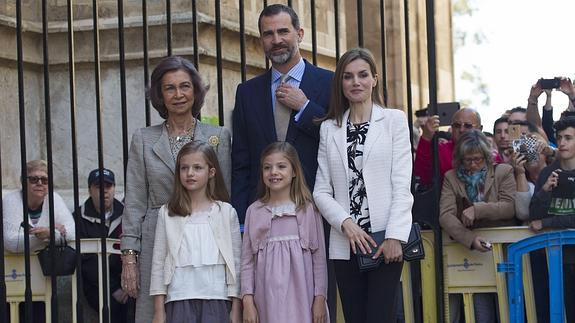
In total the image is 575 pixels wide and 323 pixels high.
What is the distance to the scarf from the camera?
24.1 ft

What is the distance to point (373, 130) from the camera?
558 cm

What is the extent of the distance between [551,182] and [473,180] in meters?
0.70

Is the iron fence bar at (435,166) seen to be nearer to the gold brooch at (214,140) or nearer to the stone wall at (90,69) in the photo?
the gold brooch at (214,140)

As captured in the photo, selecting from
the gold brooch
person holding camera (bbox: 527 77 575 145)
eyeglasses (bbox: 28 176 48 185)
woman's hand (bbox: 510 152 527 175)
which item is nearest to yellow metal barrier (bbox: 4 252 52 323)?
eyeglasses (bbox: 28 176 48 185)

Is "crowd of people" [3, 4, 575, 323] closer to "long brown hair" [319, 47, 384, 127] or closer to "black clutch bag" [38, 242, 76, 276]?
"long brown hair" [319, 47, 384, 127]

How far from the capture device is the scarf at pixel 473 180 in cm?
734

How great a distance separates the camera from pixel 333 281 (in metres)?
5.79

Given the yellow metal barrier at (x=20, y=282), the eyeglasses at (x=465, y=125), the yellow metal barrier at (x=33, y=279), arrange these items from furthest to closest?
the eyeglasses at (x=465, y=125), the yellow metal barrier at (x=20, y=282), the yellow metal barrier at (x=33, y=279)

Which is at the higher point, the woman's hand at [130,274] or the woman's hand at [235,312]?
the woman's hand at [130,274]

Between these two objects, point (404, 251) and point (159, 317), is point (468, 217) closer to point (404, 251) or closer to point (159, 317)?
point (404, 251)

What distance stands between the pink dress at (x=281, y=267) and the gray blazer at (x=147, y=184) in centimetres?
35

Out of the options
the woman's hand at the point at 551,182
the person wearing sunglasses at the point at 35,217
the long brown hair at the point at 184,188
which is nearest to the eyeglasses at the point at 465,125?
the woman's hand at the point at 551,182

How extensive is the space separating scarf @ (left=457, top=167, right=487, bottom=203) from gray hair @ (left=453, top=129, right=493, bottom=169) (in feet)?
0.16

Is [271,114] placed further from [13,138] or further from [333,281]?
[13,138]
